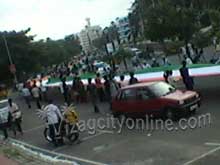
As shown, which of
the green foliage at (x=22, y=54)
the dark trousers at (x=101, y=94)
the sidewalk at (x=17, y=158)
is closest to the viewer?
the sidewalk at (x=17, y=158)

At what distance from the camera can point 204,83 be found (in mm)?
26391

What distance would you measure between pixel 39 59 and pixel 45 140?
39.5m

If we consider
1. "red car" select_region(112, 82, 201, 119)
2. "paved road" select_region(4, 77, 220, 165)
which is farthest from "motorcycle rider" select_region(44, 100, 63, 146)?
"red car" select_region(112, 82, 201, 119)

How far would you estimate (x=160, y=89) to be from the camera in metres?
18.9

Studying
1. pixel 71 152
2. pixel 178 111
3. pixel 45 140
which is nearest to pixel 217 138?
pixel 178 111

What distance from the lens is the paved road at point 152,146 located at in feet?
42.6

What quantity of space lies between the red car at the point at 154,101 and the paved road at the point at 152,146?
694 millimetres

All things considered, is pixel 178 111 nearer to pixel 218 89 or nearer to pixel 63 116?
pixel 63 116

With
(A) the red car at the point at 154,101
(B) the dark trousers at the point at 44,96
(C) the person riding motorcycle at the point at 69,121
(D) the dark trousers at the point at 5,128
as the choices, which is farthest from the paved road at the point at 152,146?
(B) the dark trousers at the point at 44,96

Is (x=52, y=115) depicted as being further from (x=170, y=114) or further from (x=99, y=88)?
(x=99, y=88)

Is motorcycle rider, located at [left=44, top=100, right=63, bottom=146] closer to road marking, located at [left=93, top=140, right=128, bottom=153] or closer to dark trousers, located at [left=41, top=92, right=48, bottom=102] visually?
road marking, located at [left=93, top=140, right=128, bottom=153]

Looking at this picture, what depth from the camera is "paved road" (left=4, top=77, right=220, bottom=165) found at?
13.0m

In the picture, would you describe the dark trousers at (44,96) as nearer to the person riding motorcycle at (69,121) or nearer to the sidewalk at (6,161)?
the person riding motorcycle at (69,121)

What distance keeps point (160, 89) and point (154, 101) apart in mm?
667
